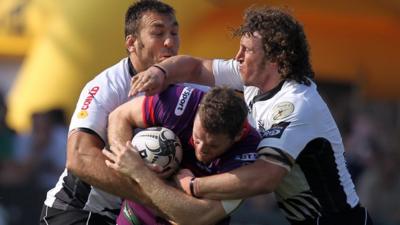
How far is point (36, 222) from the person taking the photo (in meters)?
11.3

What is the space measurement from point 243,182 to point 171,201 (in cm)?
36

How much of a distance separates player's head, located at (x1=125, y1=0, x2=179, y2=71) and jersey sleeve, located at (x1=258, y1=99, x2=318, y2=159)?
100 centimetres

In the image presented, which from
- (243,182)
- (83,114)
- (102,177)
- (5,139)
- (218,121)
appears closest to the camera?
(218,121)

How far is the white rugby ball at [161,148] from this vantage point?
639 centimetres

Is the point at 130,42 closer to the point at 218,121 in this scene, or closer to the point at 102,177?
the point at 102,177

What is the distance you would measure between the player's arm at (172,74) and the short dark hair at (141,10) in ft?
1.35

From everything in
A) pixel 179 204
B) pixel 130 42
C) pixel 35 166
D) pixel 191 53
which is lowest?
pixel 35 166

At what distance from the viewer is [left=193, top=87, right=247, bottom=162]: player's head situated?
6220 millimetres

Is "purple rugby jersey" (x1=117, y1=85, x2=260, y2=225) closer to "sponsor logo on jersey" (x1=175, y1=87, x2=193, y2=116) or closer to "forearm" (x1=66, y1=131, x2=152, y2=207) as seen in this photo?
"sponsor logo on jersey" (x1=175, y1=87, x2=193, y2=116)

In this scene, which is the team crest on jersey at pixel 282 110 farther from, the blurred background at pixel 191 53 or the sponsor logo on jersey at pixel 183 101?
the blurred background at pixel 191 53

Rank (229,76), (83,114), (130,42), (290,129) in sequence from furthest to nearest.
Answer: (130,42), (229,76), (83,114), (290,129)

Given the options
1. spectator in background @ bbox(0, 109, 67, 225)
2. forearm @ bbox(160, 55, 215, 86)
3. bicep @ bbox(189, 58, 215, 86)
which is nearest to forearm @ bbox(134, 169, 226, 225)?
forearm @ bbox(160, 55, 215, 86)

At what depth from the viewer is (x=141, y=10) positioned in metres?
7.52

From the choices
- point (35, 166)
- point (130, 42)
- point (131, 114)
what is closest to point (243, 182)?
point (131, 114)
